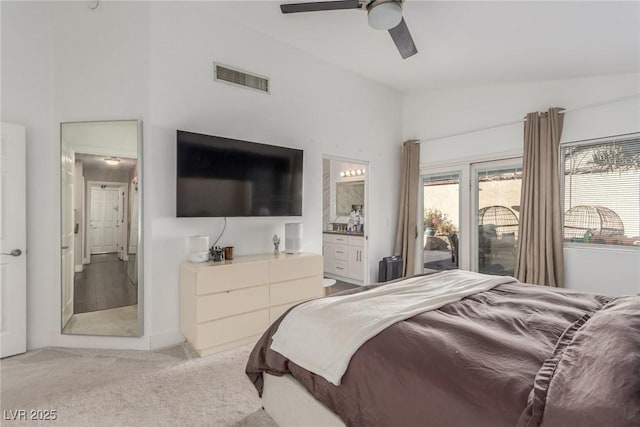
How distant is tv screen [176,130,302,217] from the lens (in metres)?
2.81

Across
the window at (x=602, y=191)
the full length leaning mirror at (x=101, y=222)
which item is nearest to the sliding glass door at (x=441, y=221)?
the window at (x=602, y=191)

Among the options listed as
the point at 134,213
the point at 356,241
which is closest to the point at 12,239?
the point at 134,213

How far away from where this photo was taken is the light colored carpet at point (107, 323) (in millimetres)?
2789

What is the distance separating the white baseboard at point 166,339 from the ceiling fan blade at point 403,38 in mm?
3214

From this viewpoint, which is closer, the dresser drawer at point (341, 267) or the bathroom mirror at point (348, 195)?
the dresser drawer at point (341, 267)

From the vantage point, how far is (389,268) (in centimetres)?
459

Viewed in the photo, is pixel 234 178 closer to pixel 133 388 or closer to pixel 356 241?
pixel 133 388

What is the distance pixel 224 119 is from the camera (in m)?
3.21

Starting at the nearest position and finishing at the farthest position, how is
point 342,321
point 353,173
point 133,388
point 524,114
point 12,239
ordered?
point 342,321
point 133,388
point 12,239
point 524,114
point 353,173

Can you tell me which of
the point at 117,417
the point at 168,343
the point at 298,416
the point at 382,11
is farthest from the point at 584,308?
the point at 168,343

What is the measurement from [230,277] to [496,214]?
3454mm

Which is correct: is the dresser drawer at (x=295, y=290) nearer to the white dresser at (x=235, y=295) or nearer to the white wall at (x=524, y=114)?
the white dresser at (x=235, y=295)

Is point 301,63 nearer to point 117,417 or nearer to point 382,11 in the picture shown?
point 382,11

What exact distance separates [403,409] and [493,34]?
3.16 metres
